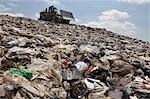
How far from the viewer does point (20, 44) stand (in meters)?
7.95

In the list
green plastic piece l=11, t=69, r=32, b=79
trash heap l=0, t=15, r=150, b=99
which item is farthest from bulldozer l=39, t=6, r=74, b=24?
green plastic piece l=11, t=69, r=32, b=79

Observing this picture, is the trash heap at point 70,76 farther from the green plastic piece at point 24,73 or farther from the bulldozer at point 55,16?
the bulldozer at point 55,16

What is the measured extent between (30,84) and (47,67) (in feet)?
3.03

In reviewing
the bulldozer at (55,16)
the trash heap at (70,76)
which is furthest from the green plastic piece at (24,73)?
the bulldozer at (55,16)

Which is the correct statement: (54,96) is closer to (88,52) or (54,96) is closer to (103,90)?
(103,90)

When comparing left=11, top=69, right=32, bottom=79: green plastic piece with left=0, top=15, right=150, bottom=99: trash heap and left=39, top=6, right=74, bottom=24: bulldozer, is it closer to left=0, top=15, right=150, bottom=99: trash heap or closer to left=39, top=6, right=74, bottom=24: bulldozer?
left=0, top=15, right=150, bottom=99: trash heap

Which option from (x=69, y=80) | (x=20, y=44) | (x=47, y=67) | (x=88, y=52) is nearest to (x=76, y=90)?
(x=69, y=80)

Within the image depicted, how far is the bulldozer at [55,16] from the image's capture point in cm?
2117

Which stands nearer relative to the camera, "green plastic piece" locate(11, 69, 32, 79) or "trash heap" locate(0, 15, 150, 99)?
"trash heap" locate(0, 15, 150, 99)

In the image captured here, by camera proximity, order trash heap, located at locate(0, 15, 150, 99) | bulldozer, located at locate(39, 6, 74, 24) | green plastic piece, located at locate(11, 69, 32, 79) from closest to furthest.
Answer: trash heap, located at locate(0, 15, 150, 99) < green plastic piece, located at locate(11, 69, 32, 79) < bulldozer, located at locate(39, 6, 74, 24)

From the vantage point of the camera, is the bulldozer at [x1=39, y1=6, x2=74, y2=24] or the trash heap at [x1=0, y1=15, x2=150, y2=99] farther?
the bulldozer at [x1=39, y1=6, x2=74, y2=24]

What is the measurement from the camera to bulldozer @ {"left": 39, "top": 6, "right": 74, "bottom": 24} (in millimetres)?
21172

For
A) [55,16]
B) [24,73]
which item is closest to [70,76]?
[24,73]

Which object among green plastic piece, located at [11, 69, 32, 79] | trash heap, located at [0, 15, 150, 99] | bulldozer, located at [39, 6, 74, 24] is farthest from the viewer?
bulldozer, located at [39, 6, 74, 24]
